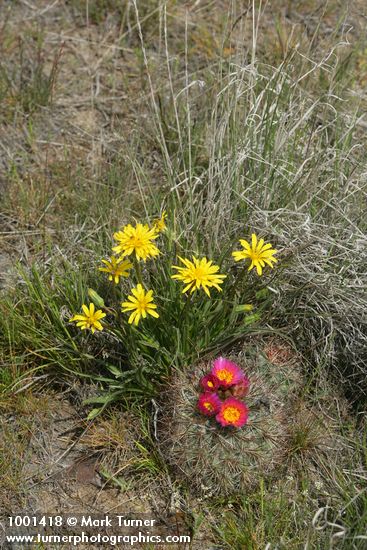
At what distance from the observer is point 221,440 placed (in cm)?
252

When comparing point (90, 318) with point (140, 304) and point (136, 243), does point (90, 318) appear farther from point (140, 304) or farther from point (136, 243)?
point (136, 243)

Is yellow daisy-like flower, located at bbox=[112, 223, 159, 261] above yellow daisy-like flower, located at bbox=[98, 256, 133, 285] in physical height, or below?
above

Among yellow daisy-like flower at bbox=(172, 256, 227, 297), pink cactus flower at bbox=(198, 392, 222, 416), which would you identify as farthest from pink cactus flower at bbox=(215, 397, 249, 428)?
yellow daisy-like flower at bbox=(172, 256, 227, 297)

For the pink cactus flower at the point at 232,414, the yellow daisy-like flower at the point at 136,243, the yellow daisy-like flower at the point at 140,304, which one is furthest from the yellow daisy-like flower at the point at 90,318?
the pink cactus flower at the point at 232,414

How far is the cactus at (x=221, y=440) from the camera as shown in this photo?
2.52 m

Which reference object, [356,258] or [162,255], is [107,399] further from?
[356,258]

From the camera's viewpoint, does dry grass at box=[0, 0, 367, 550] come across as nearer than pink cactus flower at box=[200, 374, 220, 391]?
No

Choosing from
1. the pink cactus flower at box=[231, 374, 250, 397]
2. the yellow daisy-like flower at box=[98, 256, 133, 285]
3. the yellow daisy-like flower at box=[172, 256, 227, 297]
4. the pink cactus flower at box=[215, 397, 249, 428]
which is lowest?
the pink cactus flower at box=[215, 397, 249, 428]

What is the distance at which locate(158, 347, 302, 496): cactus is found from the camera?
2.52 meters

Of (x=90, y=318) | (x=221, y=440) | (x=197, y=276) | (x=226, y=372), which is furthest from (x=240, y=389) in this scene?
(x=90, y=318)

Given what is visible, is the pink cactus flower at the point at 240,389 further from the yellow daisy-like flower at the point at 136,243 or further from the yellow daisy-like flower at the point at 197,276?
the yellow daisy-like flower at the point at 136,243

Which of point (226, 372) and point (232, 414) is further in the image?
point (226, 372)

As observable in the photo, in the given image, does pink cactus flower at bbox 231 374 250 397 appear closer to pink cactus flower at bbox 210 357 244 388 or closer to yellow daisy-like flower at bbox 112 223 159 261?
pink cactus flower at bbox 210 357 244 388

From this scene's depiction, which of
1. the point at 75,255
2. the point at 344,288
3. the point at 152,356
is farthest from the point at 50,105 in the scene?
the point at 344,288
